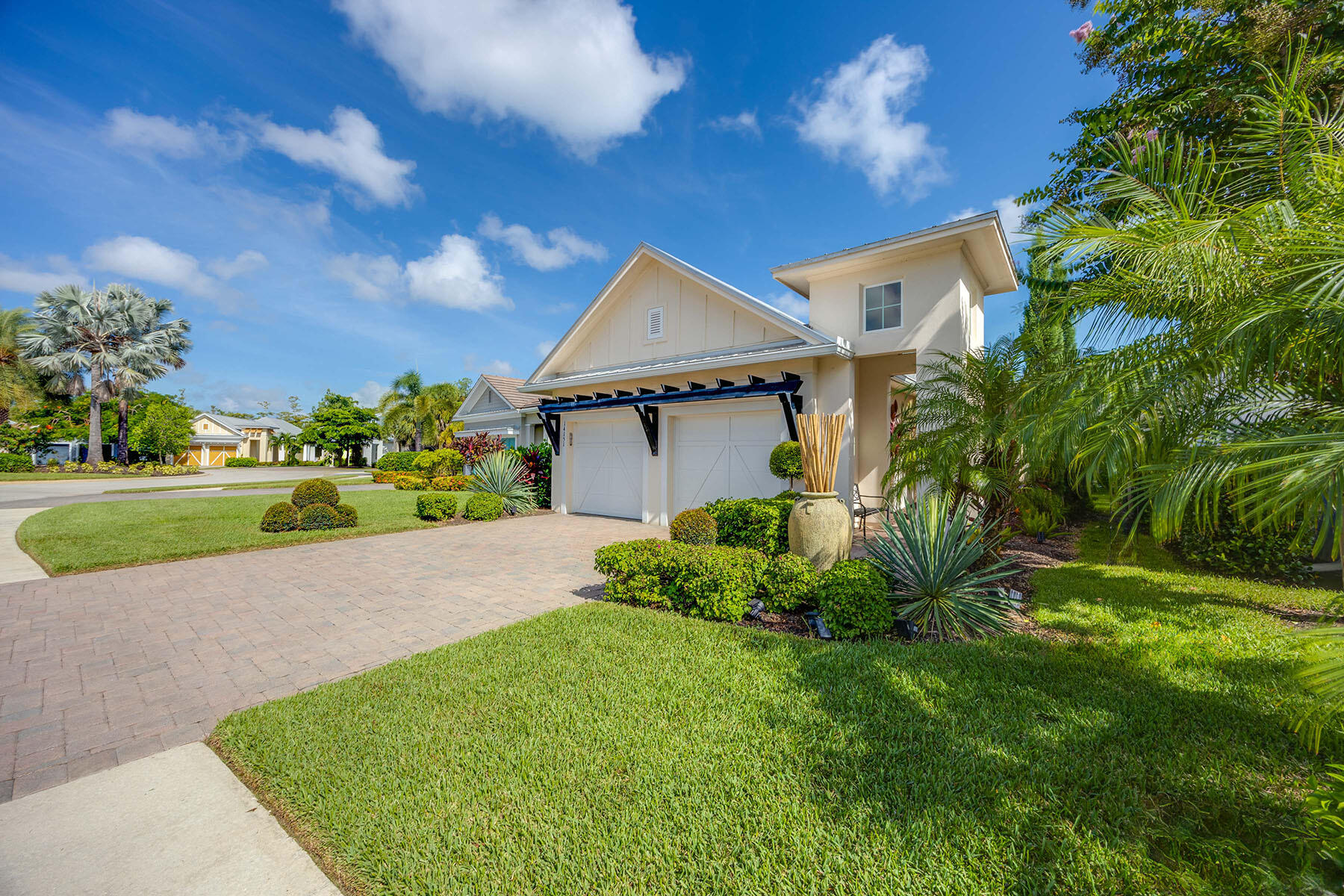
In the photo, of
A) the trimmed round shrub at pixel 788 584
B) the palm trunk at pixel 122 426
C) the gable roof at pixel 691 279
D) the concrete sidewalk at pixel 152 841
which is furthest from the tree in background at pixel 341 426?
the concrete sidewalk at pixel 152 841

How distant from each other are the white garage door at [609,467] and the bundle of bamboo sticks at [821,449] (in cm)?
707

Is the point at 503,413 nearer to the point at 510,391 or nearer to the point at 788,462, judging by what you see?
the point at 510,391

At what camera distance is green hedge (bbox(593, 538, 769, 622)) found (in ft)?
17.1

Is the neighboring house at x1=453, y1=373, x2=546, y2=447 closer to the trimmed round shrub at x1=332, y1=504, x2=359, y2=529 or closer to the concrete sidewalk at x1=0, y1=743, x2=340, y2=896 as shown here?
the trimmed round shrub at x1=332, y1=504, x2=359, y2=529

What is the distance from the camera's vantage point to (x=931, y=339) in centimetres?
968

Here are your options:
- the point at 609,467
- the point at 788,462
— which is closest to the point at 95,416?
the point at 609,467

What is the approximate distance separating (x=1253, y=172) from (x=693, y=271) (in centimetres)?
894

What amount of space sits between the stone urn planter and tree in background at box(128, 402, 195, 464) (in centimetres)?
5045

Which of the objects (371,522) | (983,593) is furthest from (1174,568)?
(371,522)

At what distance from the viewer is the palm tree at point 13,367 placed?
31.6 m

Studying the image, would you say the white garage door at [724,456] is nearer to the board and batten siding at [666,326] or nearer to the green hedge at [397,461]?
the board and batten siding at [666,326]

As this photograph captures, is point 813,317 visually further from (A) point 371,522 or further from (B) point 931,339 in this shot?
(A) point 371,522

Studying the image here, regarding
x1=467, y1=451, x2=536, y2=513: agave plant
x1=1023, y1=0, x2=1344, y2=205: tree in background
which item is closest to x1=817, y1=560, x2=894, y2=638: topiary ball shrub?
x1=1023, y1=0, x2=1344, y2=205: tree in background

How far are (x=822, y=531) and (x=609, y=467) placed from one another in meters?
9.10
